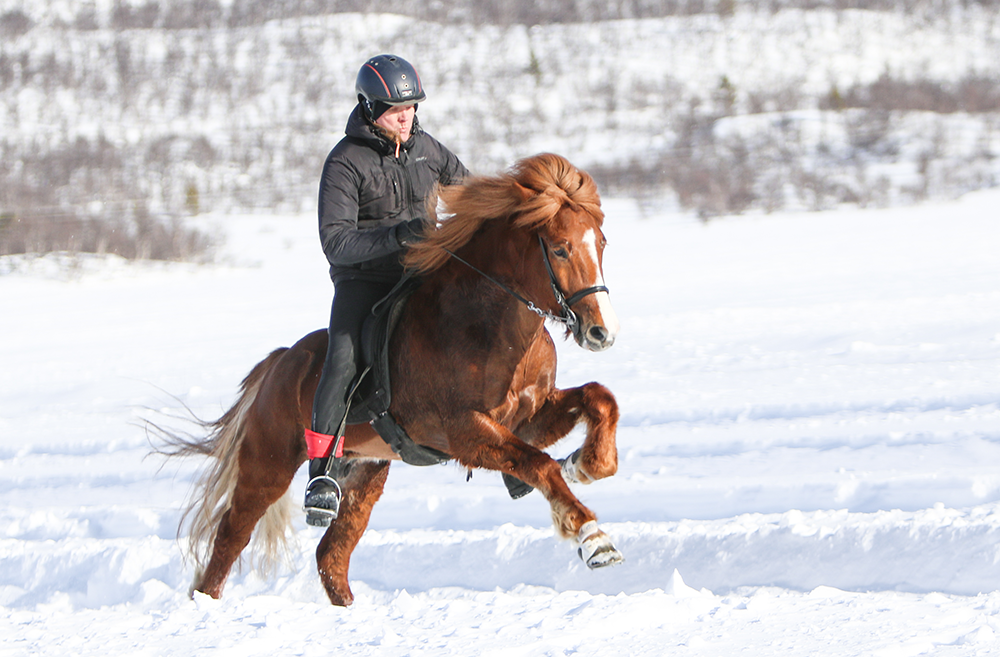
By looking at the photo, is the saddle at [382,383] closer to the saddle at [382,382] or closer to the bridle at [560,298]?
the saddle at [382,382]

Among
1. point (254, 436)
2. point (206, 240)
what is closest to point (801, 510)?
point (254, 436)

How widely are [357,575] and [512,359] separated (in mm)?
2196

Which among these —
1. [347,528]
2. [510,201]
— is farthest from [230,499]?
[510,201]

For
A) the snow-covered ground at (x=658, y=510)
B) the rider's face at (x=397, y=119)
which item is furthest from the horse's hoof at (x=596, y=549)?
the rider's face at (x=397, y=119)

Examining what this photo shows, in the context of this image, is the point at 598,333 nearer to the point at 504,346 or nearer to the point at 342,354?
the point at 504,346

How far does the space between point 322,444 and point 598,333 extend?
1661 millimetres

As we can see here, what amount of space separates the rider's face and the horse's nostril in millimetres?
1539

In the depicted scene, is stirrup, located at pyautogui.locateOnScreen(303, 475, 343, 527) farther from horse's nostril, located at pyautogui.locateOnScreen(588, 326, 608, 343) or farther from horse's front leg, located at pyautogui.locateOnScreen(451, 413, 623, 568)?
horse's nostril, located at pyautogui.locateOnScreen(588, 326, 608, 343)

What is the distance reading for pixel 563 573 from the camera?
5137 millimetres

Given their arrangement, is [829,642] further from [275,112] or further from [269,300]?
[275,112]

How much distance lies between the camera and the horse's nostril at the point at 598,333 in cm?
337

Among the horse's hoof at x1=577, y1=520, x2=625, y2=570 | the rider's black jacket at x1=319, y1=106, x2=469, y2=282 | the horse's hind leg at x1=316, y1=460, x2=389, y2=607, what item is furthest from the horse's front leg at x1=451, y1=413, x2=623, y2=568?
the horse's hind leg at x1=316, y1=460, x2=389, y2=607

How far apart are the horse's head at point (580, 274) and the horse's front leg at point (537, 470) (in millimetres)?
573

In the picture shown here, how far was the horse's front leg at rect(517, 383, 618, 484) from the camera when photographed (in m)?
3.85
